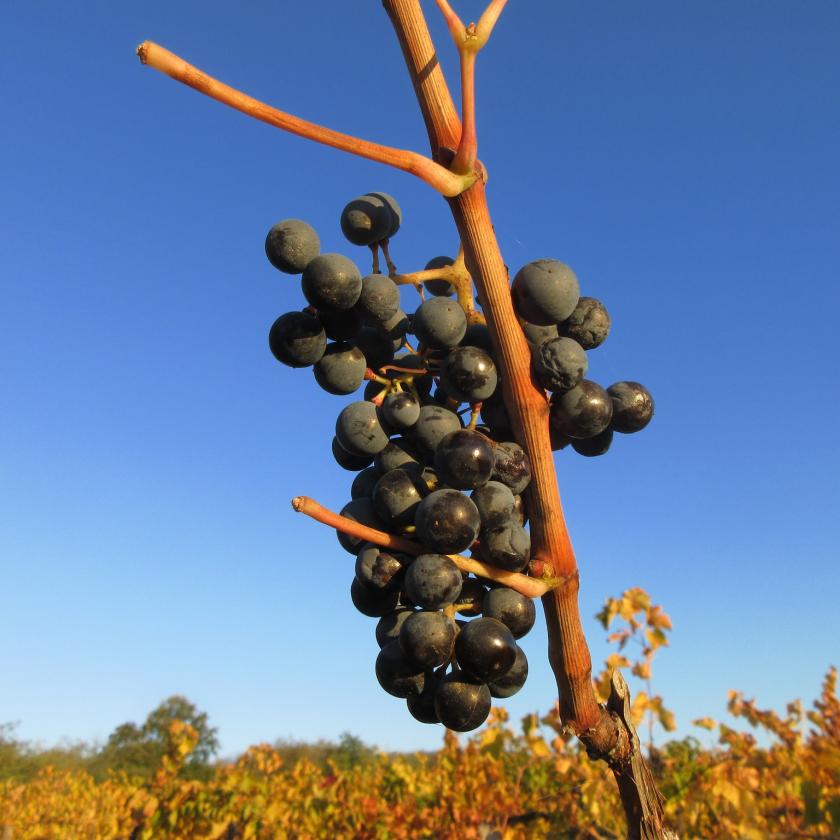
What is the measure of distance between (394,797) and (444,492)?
410 inches

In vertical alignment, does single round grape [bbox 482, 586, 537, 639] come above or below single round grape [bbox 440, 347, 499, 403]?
below

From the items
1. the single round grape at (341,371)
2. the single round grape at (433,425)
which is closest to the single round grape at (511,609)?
the single round grape at (433,425)

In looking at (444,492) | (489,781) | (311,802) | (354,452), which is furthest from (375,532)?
(489,781)

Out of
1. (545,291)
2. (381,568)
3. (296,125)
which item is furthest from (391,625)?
(296,125)

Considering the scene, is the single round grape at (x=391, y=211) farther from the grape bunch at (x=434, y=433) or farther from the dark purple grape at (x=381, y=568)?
the dark purple grape at (x=381, y=568)

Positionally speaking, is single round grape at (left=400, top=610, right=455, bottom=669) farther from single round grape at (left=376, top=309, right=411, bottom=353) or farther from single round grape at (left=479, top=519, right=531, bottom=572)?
single round grape at (left=376, top=309, right=411, bottom=353)

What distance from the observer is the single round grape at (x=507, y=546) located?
141 centimetres

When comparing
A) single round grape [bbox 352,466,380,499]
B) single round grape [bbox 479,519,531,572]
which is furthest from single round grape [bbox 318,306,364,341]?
single round grape [bbox 479,519,531,572]

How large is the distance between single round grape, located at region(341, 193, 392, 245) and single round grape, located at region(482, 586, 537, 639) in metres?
0.87

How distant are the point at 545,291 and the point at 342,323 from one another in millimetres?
495

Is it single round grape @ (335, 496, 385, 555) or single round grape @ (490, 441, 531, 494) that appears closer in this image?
single round grape @ (490, 441, 531, 494)

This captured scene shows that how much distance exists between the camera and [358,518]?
1.61m

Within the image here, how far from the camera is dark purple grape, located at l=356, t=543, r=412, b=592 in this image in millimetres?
1507

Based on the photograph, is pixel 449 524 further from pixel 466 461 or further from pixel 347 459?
pixel 347 459
